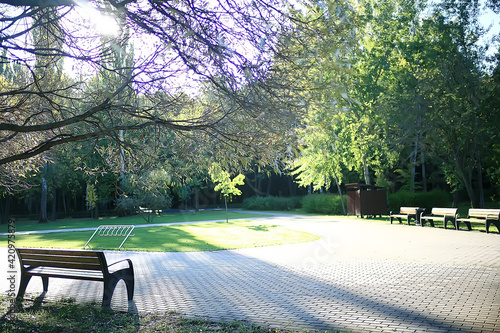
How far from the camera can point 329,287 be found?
7.41m

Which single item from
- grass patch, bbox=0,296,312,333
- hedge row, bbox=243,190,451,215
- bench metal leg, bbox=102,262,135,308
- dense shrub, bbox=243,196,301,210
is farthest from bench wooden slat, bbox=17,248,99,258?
dense shrub, bbox=243,196,301,210

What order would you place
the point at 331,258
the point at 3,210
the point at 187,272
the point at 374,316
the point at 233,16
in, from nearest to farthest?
1. the point at 233,16
2. the point at 374,316
3. the point at 187,272
4. the point at 331,258
5. the point at 3,210

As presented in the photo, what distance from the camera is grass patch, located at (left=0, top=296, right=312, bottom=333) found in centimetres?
505

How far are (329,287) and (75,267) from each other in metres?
4.42

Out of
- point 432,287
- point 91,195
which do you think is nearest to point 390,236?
point 432,287

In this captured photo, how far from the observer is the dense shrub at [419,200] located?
92.7 feet

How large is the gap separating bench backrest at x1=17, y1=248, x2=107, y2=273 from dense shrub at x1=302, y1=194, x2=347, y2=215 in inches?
1097

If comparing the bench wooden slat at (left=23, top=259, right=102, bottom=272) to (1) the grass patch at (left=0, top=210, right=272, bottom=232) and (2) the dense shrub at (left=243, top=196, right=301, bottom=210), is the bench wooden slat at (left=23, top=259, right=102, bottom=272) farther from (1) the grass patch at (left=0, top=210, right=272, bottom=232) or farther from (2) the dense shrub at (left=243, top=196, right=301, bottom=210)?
(2) the dense shrub at (left=243, top=196, right=301, bottom=210)

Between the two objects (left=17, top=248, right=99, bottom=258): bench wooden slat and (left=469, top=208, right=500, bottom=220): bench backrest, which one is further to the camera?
(left=469, top=208, right=500, bottom=220): bench backrest

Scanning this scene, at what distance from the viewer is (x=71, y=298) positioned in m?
6.87

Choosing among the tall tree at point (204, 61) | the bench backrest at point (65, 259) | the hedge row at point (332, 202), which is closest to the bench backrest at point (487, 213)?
the hedge row at point (332, 202)

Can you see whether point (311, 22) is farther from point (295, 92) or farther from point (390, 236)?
point (390, 236)

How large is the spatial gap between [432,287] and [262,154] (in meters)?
4.09

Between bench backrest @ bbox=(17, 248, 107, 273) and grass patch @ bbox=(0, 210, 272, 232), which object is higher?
bench backrest @ bbox=(17, 248, 107, 273)
